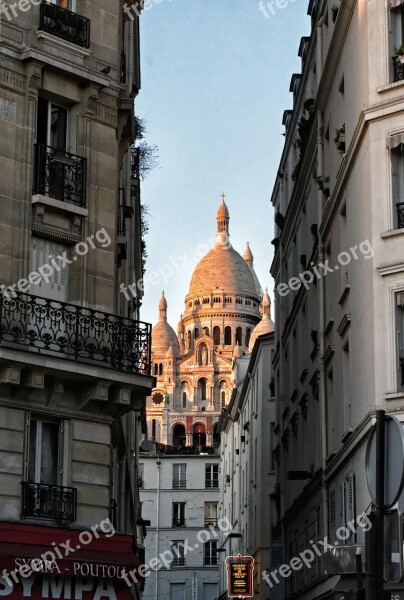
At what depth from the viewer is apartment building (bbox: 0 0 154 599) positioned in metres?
22.0

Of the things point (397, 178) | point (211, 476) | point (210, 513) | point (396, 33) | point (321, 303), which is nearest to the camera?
Answer: point (397, 178)

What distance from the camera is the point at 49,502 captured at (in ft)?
73.7

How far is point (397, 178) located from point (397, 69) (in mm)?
2659

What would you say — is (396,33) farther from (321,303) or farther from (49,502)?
(49,502)

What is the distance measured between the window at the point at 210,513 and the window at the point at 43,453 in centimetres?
9491

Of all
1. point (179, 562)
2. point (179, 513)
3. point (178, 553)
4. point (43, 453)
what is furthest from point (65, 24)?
point (179, 513)

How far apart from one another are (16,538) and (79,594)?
1.84m

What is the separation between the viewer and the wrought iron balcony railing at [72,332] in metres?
22.4

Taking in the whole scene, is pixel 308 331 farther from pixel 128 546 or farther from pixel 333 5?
pixel 128 546

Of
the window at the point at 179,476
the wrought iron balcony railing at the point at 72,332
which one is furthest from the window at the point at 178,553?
the wrought iron balcony railing at the point at 72,332

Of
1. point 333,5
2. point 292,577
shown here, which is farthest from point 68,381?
point 292,577

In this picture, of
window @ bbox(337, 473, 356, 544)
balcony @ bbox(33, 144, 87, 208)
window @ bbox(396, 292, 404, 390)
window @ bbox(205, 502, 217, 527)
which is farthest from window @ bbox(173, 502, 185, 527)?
balcony @ bbox(33, 144, 87, 208)

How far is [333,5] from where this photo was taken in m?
36.0

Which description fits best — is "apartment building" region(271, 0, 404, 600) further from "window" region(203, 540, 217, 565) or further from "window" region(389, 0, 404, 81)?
"window" region(203, 540, 217, 565)
